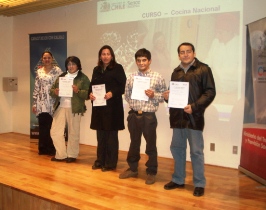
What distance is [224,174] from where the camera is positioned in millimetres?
3721

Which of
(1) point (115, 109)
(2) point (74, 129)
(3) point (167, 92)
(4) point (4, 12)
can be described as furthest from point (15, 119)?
(3) point (167, 92)

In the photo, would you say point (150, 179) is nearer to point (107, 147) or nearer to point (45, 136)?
point (107, 147)

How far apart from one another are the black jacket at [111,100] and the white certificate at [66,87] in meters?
0.44

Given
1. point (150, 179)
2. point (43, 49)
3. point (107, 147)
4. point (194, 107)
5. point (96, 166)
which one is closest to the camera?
point (194, 107)

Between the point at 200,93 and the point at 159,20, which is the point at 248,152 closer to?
the point at 200,93

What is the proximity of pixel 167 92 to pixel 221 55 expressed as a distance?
1373 mm

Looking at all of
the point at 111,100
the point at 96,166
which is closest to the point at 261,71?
the point at 111,100

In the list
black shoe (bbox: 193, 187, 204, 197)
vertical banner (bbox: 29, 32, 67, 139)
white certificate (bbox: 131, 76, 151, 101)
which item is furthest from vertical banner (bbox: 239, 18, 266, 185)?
vertical banner (bbox: 29, 32, 67, 139)

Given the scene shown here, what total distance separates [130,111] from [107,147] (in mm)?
645

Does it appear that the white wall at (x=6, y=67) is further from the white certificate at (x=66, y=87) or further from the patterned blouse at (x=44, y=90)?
the white certificate at (x=66, y=87)

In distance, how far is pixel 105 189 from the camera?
3.10 m

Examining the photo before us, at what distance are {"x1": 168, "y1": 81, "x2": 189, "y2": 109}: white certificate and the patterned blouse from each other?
Result: 6.66ft

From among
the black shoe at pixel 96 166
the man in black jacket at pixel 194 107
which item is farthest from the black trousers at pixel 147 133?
the black shoe at pixel 96 166

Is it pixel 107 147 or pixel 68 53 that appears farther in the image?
pixel 68 53
